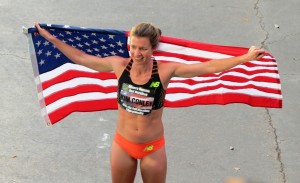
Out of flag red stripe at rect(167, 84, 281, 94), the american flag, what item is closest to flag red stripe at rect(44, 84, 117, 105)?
the american flag

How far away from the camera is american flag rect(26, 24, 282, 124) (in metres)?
5.51

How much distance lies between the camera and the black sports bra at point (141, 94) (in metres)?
4.87

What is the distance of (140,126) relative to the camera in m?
4.98

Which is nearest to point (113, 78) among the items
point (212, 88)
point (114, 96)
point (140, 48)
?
point (114, 96)

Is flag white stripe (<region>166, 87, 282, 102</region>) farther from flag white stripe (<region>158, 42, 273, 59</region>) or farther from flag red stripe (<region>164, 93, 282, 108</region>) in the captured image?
flag white stripe (<region>158, 42, 273, 59</region>)

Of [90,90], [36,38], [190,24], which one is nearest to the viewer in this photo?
[36,38]

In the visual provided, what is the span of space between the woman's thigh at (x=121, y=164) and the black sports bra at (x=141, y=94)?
1.25 feet

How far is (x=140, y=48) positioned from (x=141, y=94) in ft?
1.31

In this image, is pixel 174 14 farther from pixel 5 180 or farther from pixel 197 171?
pixel 5 180

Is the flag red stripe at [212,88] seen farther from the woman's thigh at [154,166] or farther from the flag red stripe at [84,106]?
the woman's thigh at [154,166]

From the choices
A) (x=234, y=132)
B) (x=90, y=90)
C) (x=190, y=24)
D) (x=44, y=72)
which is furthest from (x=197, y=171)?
(x=190, y=24)

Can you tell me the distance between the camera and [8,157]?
6723 mm

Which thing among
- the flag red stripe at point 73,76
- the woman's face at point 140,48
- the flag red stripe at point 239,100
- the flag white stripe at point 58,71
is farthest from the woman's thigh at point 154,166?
the flag white stripe at point 58,71

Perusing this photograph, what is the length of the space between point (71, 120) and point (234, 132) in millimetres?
2028
